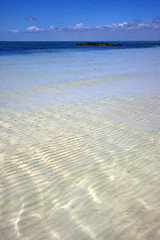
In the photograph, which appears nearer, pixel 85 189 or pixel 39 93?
pixel 85 189

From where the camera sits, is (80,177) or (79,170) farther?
(79,170)

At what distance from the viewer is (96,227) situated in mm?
2828

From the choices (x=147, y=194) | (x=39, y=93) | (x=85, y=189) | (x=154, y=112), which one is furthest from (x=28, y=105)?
(x=147, y=194)

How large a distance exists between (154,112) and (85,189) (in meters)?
4.67

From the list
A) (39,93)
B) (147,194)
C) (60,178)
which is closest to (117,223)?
(147,194)

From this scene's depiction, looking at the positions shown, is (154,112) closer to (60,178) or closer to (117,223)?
(60,178)

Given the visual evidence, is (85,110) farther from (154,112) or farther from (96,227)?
(96,227)

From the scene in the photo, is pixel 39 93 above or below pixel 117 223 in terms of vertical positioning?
above

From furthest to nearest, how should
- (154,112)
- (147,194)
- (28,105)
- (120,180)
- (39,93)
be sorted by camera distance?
(39,93) → (28,105) → (154,112) → (120,180) → (147,194)

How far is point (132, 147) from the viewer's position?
4953 millimetres

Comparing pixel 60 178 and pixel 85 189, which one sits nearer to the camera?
pixel 85 189

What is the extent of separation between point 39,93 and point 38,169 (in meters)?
6.25

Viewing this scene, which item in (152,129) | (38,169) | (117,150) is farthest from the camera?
(152,129)

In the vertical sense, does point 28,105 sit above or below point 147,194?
above
